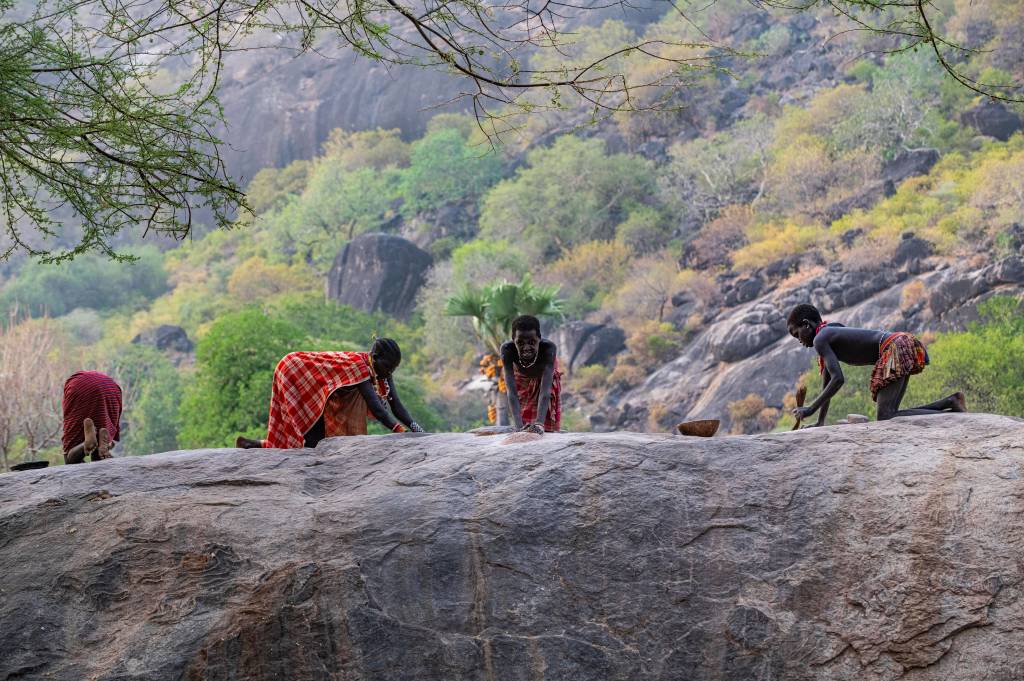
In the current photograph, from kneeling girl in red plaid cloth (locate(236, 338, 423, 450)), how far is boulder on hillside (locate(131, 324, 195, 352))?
4942 centimetres

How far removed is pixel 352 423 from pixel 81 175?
2409mm

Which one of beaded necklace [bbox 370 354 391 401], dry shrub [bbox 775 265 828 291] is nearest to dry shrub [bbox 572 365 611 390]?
dry shrub [bbox 775 265 828 291]

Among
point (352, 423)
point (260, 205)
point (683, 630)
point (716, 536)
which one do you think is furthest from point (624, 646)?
point (260, 205)

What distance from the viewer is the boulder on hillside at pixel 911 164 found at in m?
42.6

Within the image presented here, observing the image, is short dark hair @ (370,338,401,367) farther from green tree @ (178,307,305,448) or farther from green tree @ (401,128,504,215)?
green tree @ (401,128,504,215)

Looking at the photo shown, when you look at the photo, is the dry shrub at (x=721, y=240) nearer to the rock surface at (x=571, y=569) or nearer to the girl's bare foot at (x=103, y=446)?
the girl's bare foot at (x=103, y=446)

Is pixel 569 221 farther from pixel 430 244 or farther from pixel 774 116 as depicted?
pixel 774 116

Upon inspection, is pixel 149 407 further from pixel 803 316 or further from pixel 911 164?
pixel 803 316

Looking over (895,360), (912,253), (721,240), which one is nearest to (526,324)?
(895,360)

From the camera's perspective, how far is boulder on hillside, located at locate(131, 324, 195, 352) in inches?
2144

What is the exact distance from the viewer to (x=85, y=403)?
737 cm

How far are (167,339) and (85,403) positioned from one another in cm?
4938

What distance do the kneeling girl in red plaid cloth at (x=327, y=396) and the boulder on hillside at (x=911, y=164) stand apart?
39.4 metres

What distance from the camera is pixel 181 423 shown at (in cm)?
3697
